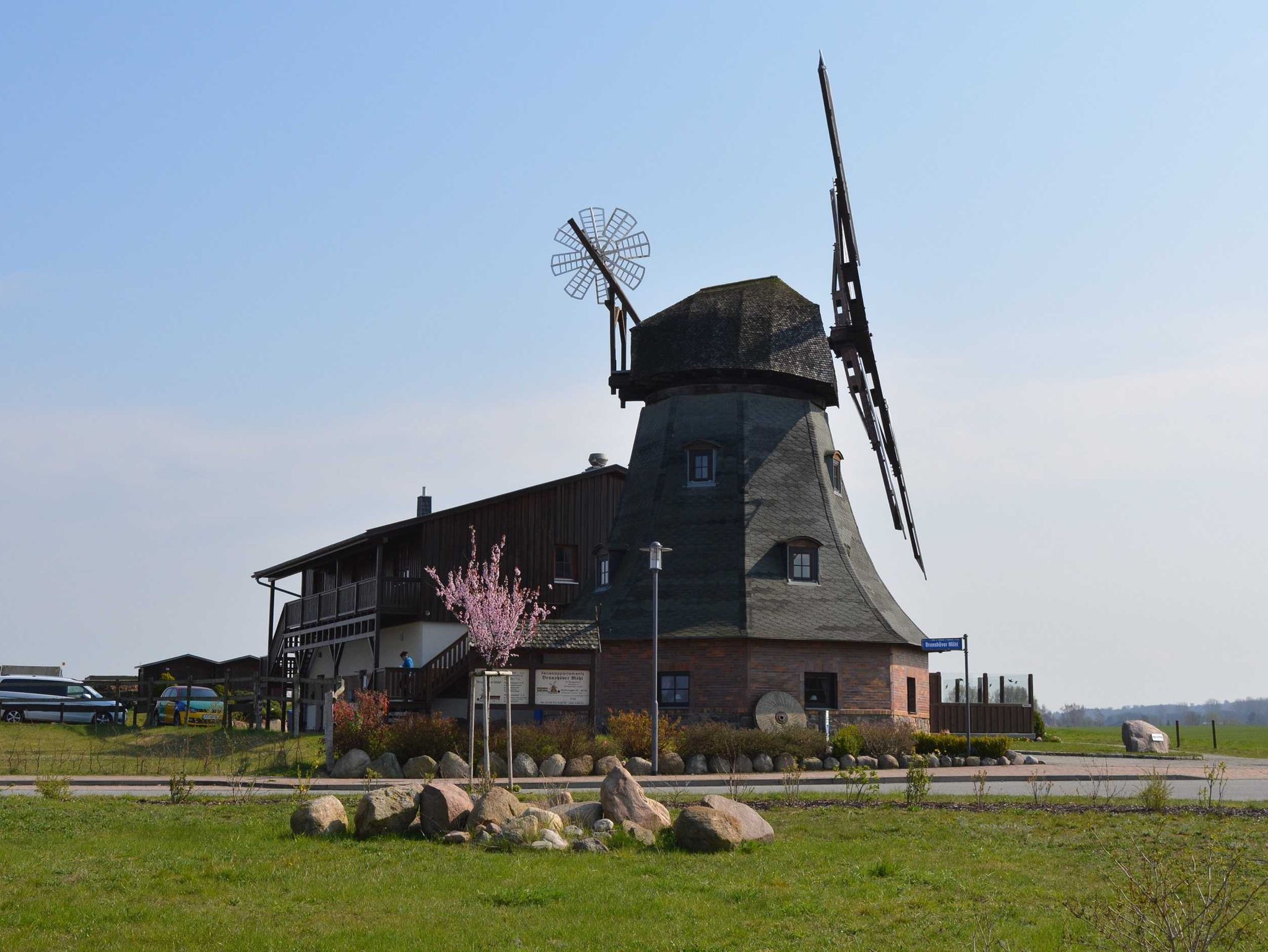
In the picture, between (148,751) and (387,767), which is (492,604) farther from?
(387,767)

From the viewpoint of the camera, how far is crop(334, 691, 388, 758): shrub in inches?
1096

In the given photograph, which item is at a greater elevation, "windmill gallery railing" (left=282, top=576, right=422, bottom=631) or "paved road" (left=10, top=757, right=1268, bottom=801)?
"windmill gallery railing" (left=282, top=576, right=422, bottom=631)

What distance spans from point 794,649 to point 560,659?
617 cm

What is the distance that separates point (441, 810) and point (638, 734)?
15.1 meters

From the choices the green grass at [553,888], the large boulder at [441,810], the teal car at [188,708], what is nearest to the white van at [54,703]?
the teal car at [188,708]

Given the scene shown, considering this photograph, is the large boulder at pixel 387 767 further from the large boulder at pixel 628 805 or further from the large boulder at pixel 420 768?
the large boulder at pixel 628 805

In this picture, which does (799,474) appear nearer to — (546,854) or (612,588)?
(612,588)

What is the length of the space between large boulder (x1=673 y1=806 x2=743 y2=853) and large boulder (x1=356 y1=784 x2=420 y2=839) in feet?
10.3

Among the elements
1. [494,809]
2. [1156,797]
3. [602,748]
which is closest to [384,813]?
[494,809]

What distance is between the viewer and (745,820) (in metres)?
14.6

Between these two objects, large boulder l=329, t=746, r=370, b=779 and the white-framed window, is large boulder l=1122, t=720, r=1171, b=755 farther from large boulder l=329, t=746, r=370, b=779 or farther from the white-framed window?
large boulder l=329, t=746, r=370, b=779

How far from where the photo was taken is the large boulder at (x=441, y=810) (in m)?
14.8

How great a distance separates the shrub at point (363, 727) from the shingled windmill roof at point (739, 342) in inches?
565

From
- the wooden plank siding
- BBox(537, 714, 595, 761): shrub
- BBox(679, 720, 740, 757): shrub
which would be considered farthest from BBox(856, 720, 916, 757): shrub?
the wooden plank siding
